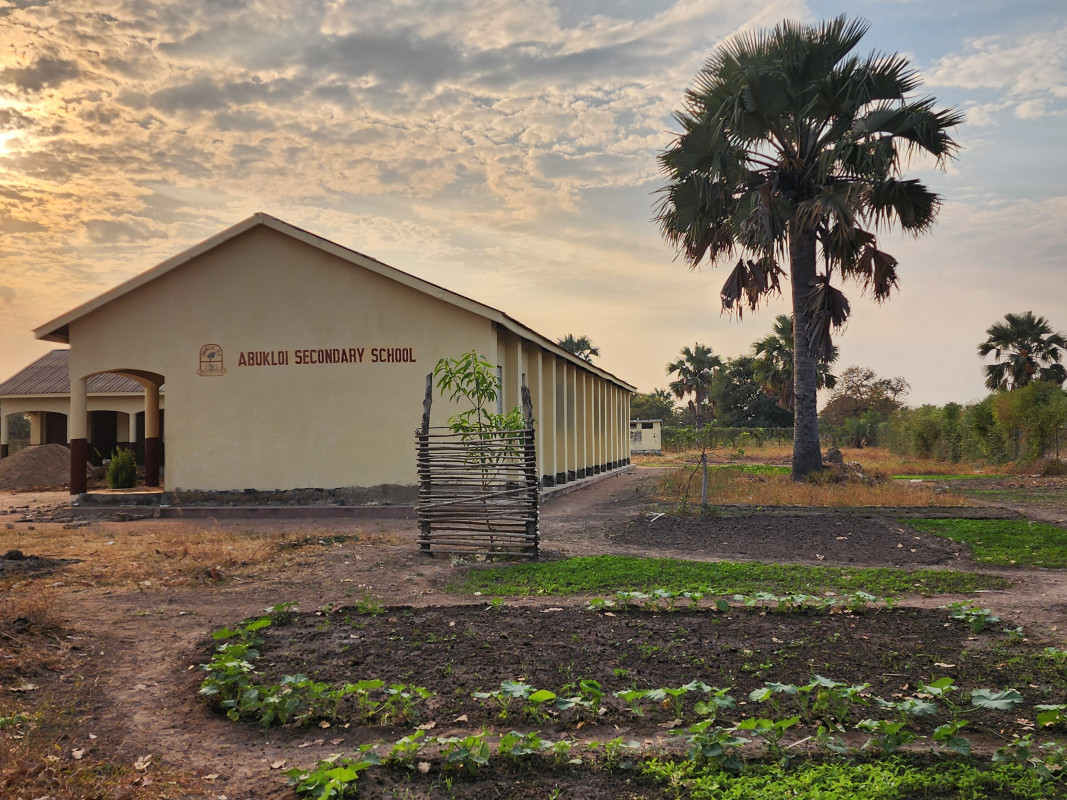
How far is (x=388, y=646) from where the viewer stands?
6340mm

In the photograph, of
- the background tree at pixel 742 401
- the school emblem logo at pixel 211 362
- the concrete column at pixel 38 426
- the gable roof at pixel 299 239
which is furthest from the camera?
the background tree at pixel 742 401

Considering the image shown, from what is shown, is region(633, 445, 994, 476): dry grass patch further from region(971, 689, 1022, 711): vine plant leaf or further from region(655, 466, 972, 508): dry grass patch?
region(971, 689, 1022, 711): vine plant leaf

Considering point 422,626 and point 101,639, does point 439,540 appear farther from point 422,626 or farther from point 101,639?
point 101,639

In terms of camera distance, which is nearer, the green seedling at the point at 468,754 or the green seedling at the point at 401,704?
the green seedling at the point at 468,754

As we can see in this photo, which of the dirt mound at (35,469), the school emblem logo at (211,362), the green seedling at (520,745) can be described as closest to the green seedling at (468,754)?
the green seedling at (520,745)

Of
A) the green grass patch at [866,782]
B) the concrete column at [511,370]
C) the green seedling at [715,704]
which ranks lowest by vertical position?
the green grass patch at [866,782]

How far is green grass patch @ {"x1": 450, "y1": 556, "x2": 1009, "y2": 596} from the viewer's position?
8.59 metres

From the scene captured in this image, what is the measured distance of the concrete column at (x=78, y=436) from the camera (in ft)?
59.7

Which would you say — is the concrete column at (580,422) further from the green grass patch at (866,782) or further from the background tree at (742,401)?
the background tree at (742,401)

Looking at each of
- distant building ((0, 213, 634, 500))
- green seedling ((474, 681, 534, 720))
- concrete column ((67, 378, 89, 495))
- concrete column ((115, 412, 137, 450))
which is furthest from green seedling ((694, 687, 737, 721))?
concrete column ((115, 412, 137, 450))

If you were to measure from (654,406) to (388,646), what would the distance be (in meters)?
79.0

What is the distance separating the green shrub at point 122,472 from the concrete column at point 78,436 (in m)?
2.12

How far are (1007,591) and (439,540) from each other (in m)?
6.92

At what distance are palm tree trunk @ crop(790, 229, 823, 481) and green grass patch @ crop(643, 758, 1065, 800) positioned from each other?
53.2 ft
